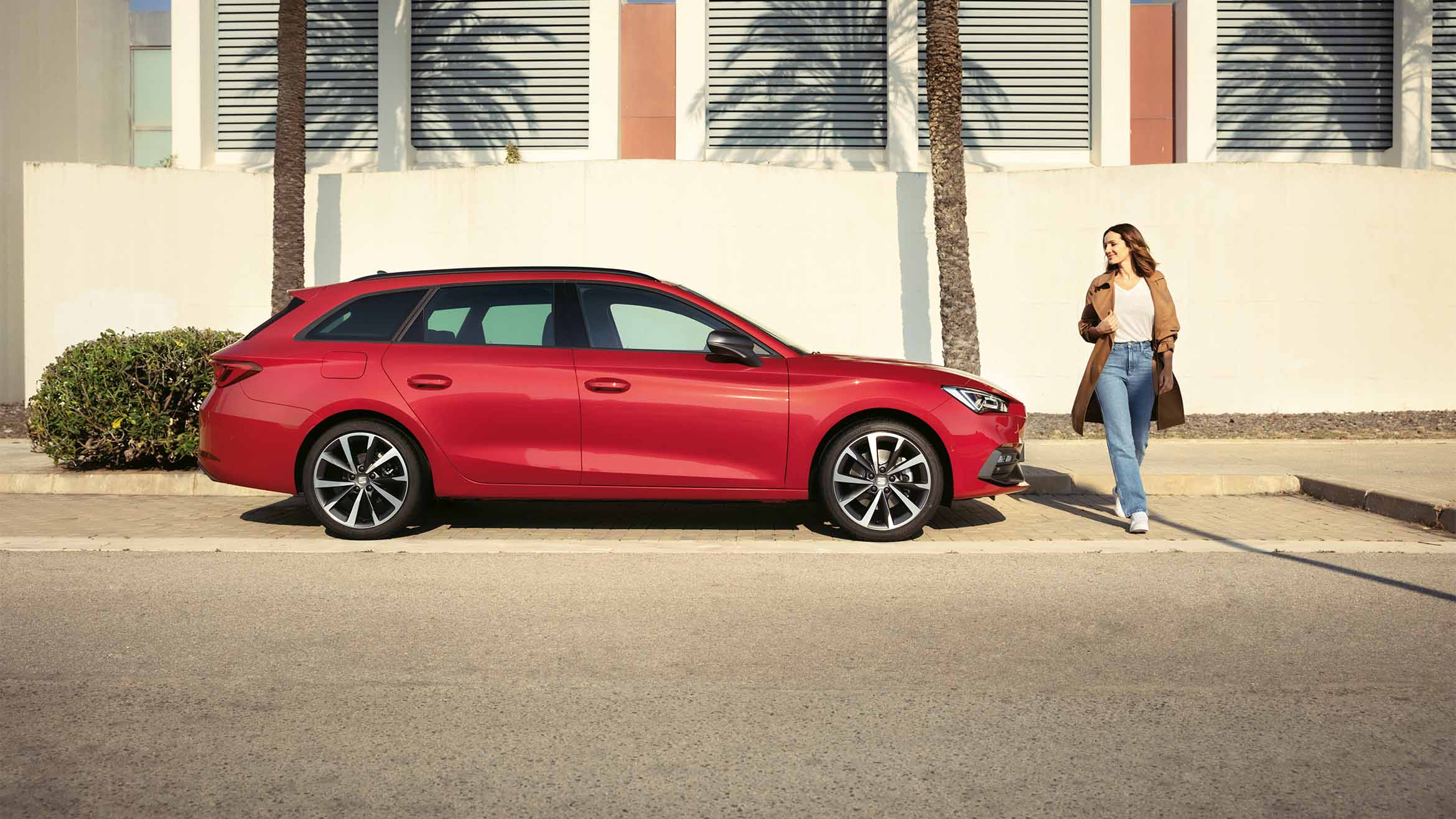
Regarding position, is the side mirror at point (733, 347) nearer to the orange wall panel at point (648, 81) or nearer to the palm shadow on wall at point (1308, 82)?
the orange wall panel at point (648, 81)

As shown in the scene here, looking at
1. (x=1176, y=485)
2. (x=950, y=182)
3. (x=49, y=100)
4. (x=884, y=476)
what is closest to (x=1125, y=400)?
(x=884, y=476)

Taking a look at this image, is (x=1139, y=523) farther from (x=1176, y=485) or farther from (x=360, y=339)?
(x=360, y=339)

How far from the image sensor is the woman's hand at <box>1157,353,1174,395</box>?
7984 millimetres

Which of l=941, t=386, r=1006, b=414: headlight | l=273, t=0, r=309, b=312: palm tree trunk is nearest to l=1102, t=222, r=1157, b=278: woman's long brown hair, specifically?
l=941, t=386, r=1006, b=414: headlight

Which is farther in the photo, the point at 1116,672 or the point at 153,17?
the point at 153,17

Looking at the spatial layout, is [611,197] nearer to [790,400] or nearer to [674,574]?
[790,400]

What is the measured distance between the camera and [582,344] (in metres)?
7.54

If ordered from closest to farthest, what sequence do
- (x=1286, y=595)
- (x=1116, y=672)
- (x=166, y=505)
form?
(x=1116, y=672) < (x=1286, y=595) < (x=166, y=505)

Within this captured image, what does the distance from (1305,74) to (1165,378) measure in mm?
13802

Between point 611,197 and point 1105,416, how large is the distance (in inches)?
359

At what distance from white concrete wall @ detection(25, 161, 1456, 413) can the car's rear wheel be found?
346 inches

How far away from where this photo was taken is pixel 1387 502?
8.88m

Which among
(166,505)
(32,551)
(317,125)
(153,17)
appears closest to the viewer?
(32,551)

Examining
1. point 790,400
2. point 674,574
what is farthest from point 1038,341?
point 674,574
